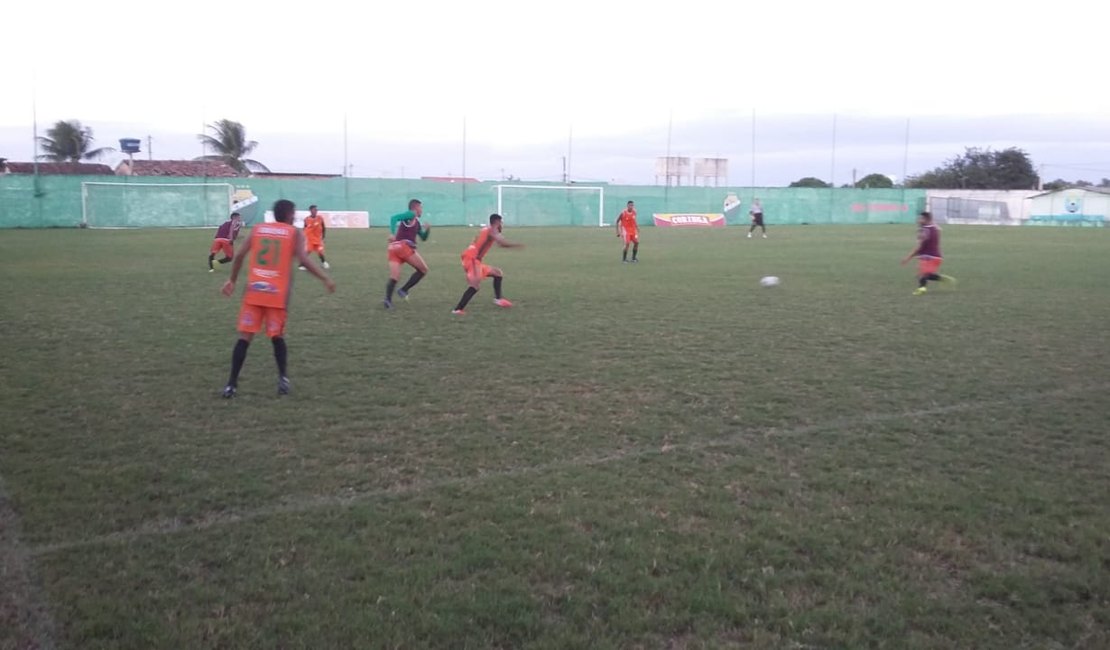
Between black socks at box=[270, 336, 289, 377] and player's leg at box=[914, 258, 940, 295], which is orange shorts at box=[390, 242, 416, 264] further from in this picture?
player's leg at box=[914, 258, 940, 295]

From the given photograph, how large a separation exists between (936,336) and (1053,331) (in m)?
1.75

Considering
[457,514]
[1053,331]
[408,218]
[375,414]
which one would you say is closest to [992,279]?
[1053,331]

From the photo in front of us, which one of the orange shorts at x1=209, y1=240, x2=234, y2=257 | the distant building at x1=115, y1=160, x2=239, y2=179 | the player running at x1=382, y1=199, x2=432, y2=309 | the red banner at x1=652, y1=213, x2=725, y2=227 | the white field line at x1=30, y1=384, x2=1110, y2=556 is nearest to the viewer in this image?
the white field line at x1=30, y1=384, x2=1110, y2=556

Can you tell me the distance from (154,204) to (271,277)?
37.1 meters

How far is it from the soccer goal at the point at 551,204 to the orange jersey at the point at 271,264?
41.0 metres

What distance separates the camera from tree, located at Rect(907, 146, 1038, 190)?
83.5 m

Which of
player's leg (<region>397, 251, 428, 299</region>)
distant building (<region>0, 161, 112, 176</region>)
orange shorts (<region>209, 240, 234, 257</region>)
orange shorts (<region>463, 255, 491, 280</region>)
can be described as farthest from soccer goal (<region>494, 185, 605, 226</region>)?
orange shorts (<region>463, 255, 491, 280</region>)

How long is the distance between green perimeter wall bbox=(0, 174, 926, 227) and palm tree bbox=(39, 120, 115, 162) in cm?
2889

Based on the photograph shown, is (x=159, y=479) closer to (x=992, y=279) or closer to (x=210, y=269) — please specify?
(x=210, y=269)

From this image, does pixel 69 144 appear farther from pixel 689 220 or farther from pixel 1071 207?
pixel 1071 207

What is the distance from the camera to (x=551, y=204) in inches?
1986

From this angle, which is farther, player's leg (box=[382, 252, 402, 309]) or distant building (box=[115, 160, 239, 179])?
distant building (box=[115, 160, 239, 179])

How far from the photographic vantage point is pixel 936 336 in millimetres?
11086

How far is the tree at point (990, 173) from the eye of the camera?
8350cm
